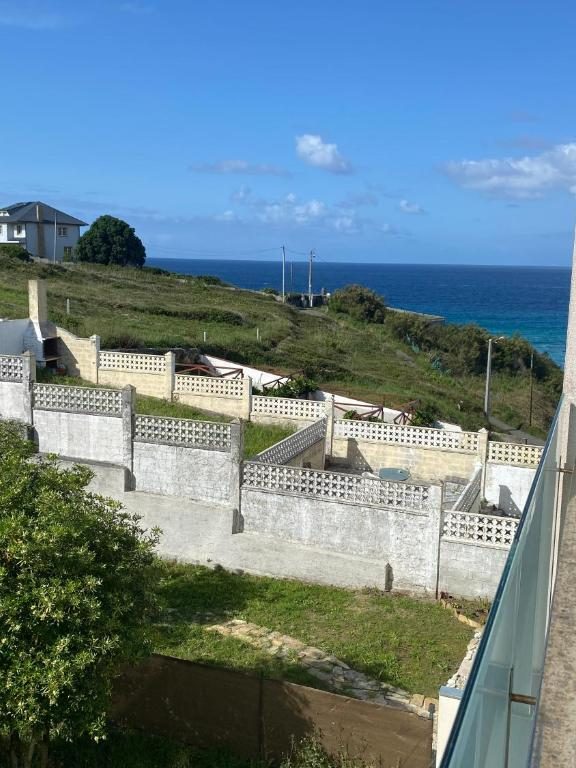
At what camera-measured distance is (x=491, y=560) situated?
508 inches

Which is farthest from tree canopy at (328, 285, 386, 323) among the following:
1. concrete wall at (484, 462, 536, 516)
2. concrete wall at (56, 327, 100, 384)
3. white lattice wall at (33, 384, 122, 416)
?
white lattice wall at (33, 384, 122, 416)

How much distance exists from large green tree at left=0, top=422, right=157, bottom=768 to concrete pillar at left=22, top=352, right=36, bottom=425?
9.90 metres

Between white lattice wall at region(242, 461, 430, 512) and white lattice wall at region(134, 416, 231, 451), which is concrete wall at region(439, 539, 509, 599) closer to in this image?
white lattice wall at region(242, 461, 430, 512)

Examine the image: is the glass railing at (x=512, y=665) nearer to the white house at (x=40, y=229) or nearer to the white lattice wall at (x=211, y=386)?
the white lattice wall at (x=211, y=386)

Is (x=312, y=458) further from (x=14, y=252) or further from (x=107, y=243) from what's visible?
(x=107, y=243)

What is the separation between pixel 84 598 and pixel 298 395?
55.5 feet

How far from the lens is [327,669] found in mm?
10648

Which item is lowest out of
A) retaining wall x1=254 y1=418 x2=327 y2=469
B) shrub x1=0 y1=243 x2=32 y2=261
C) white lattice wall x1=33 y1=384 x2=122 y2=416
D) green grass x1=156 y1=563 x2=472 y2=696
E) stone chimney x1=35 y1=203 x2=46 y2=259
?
green grass x1=156 y1=563 x2=472 y2=696

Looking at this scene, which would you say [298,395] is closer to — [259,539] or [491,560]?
[259,539]

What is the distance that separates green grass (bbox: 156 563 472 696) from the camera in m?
10.8

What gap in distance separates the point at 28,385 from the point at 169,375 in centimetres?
584

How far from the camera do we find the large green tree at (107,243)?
72.2 metres

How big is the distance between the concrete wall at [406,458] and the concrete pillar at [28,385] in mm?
7668

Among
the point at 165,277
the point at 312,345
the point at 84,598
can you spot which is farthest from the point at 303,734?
the point at 165,277
